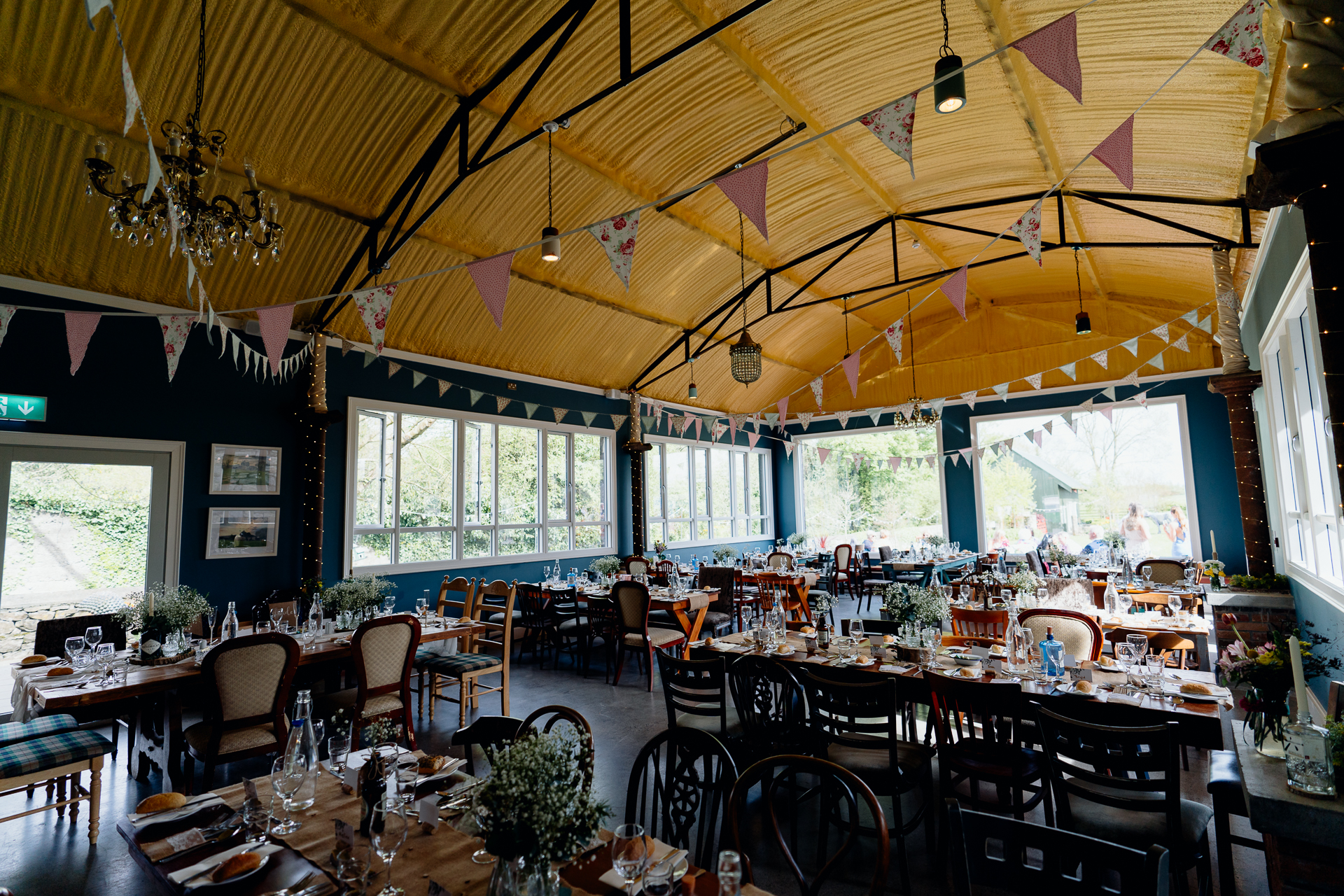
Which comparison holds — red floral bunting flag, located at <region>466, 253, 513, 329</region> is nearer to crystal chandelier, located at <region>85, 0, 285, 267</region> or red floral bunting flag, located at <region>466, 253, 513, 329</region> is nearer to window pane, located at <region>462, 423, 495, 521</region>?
crystal chandelier, located at <region>85, 0, 285, 267</region>

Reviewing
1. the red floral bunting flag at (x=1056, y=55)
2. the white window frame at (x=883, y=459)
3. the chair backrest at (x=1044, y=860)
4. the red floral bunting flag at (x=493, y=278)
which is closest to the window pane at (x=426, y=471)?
the red floral bunting flag at (x=493, y=278)

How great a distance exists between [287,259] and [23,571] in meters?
3.62

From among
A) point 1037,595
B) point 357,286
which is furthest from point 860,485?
point 357,286

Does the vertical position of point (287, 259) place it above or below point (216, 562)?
above

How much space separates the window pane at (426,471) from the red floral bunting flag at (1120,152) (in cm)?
784

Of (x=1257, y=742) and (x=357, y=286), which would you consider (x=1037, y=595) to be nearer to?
(x=1257, y=742)

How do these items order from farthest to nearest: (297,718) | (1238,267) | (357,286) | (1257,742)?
1. (1238,267)
2. (357,286)
3. (1257,742)
4. (297,718)

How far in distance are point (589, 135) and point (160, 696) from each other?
6.28 m

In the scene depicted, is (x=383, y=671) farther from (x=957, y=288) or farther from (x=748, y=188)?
(x=957, y=288)

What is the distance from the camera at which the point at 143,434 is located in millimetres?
6223

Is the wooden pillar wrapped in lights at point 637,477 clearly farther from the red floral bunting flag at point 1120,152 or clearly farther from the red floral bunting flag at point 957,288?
the red floral bunting flag at point 1120,152

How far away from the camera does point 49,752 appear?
11.5ft

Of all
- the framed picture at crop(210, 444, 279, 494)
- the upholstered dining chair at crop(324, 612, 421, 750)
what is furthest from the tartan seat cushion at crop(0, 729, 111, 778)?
the framed picture at crop(210, 444, 279, 494)

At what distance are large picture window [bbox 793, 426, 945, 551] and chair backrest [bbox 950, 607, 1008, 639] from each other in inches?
322
